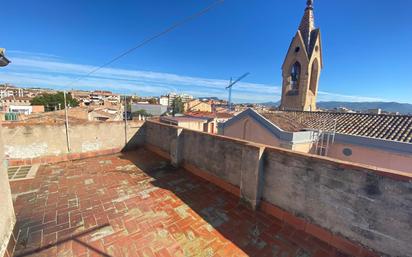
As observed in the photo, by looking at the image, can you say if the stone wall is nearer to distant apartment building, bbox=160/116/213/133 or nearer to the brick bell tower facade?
distant apartment building, bbox=160/116/213/133

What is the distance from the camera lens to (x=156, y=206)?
4.05 m

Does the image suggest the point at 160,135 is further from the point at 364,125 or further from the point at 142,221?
the point at 364,125

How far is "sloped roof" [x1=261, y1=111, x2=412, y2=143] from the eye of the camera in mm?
7809

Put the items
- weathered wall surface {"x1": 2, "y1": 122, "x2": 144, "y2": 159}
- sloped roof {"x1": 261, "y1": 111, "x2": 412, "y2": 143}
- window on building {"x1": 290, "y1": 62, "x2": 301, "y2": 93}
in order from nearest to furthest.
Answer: weathered wall surface {"x1": 2, "y1": 122, "x2": 144, "y2": 159} → sloped roof {"x1": 261, "y1": 111, "x2": 412, "y2": 143} → window on building {"x1": 290, "y1": 62, "x2": 301, "y2": 93}

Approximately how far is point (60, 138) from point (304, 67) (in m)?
17.3

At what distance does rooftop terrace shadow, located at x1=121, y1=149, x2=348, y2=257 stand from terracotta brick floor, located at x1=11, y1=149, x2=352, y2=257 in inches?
0.6

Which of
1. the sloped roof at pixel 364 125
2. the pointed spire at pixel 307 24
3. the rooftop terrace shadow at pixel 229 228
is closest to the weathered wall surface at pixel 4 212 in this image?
the rooftop terrace shadow at pixel 229 228

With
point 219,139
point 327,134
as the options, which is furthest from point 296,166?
point 327,134

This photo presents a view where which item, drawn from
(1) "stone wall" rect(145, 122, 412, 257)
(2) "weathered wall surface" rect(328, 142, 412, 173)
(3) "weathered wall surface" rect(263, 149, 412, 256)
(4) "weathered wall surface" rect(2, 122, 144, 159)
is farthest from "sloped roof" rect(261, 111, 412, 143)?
(4) "weathered wall surface" rect(2, 122, 144, 159)

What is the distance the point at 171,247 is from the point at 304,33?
764 inches

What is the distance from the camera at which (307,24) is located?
16.2 m

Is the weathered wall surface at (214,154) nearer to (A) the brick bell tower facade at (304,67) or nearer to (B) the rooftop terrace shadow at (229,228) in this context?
(B) the rooftop terrace shadow at (229,228)

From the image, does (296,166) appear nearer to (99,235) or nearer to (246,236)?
(246,236)

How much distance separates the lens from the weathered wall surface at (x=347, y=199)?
2.40m
